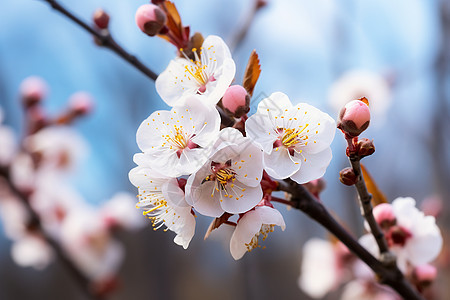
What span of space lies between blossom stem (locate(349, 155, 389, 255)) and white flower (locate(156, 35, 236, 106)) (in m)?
0.31

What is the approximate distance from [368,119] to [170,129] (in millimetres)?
362

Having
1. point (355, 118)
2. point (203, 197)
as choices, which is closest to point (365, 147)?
point (355, 118)

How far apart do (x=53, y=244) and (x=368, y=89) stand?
234 centimetres

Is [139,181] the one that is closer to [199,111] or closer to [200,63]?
[199,111]

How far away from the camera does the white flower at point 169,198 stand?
771 millimetres

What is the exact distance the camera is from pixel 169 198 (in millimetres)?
767

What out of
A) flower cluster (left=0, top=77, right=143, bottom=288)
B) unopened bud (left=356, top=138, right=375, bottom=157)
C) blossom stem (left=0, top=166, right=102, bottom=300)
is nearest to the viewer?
unopened bud (left=356, top=138, right=375, bottom=157)

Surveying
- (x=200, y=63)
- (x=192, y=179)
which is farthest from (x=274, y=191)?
(x=200, y=63)

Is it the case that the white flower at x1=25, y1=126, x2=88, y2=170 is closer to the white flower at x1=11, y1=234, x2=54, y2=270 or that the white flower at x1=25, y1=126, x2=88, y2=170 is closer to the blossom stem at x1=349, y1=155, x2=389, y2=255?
the white flower at x1=11, y1=234, x2=54, y2=270

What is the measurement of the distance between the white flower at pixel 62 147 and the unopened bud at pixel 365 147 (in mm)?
2173

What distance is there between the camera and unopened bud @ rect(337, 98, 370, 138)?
728 millimetres

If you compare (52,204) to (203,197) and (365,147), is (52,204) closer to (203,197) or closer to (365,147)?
(203,197)

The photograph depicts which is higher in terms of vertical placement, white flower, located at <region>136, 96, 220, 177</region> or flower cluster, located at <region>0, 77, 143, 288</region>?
white flower, located at <region>136, 96, 220, 177</region>

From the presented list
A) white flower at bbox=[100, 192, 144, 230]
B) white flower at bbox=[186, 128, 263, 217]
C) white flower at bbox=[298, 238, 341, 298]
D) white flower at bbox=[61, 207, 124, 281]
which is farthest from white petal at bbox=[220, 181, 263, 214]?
white flower at bbox=[61, 207, 124, 281]
